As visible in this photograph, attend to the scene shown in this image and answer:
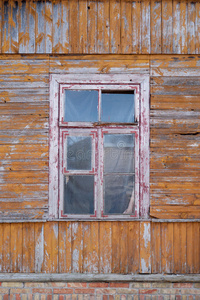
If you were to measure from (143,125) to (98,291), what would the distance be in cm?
212

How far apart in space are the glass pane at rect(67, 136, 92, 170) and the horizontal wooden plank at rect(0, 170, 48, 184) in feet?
1.12

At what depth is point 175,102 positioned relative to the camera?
11.9ft

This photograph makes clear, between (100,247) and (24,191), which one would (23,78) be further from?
(100,247)

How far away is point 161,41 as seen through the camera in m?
3.63

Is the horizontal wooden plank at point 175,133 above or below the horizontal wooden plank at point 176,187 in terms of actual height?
above

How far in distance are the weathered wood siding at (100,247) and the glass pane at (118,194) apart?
0.58ft

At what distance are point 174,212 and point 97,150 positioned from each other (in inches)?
48.8

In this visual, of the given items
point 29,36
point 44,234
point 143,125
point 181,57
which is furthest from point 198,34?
point 44,234

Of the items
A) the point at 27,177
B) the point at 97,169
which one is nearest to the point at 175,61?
the point at 97,169

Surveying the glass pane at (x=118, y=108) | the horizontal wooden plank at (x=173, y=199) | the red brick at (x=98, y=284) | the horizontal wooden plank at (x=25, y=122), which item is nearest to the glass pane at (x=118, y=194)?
the horizontal wooden plank at (x=173, y=199)

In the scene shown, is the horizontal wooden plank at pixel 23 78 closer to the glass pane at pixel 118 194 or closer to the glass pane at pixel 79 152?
the glass pane at pixel 79 152

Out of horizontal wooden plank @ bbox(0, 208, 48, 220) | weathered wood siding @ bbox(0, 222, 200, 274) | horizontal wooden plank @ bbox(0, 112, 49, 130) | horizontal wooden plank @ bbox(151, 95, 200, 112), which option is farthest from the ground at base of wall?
horizontal wooden plank @ bbox(151, 95, 200, 112)

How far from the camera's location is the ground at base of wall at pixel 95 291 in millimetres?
3467

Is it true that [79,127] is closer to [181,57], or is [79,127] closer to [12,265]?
[181,57]
